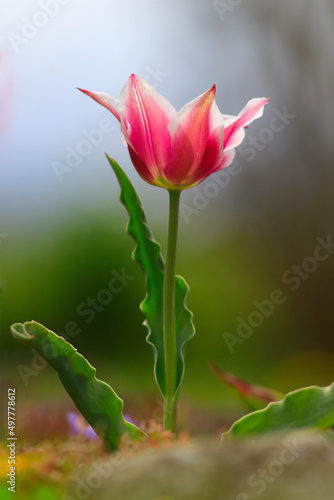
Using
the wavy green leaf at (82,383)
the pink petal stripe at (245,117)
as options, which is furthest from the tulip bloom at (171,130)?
the wavy green leaf at (82,383)

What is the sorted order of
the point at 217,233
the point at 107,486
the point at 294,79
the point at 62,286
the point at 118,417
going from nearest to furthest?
1. the point at 107,486
2. the point at 118,417
3. the point at 62,286
4. the point at 217,233
5. the point at 294,79

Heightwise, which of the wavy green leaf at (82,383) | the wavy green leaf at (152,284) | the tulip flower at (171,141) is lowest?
the wavy green leaf at (82,383)

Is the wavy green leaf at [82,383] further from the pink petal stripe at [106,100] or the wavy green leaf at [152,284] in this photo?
the pink petal stripe at [106,100]

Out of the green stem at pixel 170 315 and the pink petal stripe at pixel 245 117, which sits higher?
the pink petal stripe at pixel 245 117

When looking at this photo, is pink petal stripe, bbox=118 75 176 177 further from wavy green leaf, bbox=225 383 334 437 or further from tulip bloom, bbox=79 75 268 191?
wavy green leaf, bbox=225 383 334 437

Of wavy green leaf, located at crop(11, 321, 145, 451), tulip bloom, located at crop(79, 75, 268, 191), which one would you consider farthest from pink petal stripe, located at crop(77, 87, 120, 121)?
wavy green leaf, located at crop(11, 321, 145, 451)

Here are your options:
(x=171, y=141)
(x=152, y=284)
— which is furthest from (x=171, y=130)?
(x=152, y=284)

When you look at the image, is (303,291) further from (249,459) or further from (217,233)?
(249,459)

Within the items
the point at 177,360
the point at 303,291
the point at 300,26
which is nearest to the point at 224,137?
the point at 177,360
